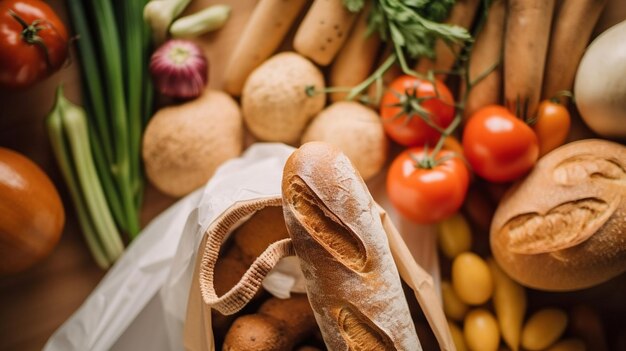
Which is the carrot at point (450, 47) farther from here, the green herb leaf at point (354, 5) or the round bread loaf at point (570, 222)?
the round bread loaf at point (570, 222)

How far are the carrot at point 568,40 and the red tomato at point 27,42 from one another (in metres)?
1.01

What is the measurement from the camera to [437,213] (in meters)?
0.98

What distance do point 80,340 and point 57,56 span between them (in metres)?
0.57

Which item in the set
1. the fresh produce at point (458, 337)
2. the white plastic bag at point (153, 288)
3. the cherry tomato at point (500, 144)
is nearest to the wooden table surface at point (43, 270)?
the white plastic bag at point (153, 288)

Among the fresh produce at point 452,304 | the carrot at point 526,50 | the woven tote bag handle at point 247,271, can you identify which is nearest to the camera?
the woven tote bag handle at point 247,271

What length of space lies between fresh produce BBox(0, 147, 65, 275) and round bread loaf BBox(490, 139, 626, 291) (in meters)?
0.90

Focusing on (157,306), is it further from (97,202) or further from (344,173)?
(344,173)

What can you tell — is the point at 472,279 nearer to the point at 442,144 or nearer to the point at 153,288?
the point at 442,144

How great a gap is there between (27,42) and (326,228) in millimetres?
682

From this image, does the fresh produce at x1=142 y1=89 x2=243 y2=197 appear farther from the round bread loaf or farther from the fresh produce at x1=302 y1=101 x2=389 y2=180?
the round bread loaf

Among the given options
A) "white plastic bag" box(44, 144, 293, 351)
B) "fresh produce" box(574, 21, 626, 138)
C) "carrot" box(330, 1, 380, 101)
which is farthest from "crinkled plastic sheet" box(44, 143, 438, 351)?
"fresh produce" box(574, 21, 626, 138)

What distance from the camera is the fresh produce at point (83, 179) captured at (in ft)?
3.34

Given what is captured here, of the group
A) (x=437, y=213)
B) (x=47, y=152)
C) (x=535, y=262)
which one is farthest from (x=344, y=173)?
(x=47, y=152)

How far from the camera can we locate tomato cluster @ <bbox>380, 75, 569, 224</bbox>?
3.13ft
